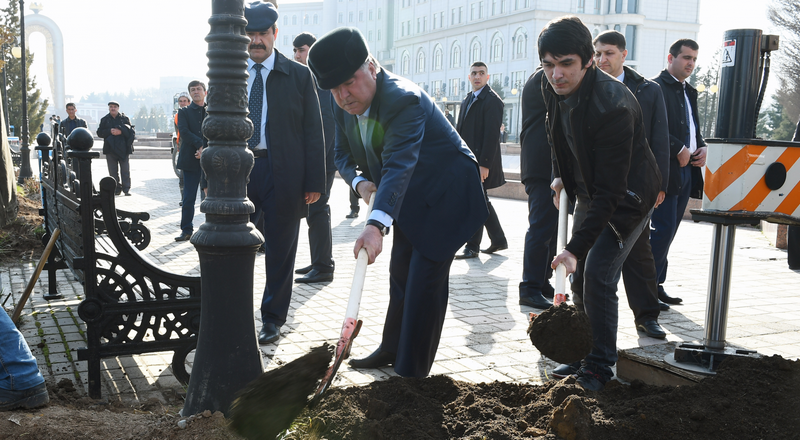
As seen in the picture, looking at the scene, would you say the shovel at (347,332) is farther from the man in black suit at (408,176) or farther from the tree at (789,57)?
the tree at (789,57)

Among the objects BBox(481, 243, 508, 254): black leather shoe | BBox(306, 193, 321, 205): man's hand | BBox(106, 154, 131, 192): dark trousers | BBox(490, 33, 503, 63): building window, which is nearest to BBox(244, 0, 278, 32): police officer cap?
BBox(306, 193, 321, 205): man's hand

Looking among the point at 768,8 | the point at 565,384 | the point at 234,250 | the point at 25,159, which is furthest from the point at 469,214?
the point at 768,8

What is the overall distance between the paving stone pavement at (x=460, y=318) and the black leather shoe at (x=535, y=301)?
0.11 m

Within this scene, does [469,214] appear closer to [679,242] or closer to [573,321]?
[573,321]

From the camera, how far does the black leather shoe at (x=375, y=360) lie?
13.6 ft

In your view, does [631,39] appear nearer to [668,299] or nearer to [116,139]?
[116,139]

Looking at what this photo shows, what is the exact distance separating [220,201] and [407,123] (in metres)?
0.91

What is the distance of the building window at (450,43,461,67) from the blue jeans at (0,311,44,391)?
9416 centimetres

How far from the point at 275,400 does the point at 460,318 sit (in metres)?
2.93

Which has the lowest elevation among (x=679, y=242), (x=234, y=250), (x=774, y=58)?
(x=679, y=242)

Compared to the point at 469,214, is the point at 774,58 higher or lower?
higher

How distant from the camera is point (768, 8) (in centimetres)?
4112

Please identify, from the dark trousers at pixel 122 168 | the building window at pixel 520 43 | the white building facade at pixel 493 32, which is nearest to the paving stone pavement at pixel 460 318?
the dark trousers at pixel 122 168

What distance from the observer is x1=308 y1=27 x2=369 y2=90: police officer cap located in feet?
9.98
